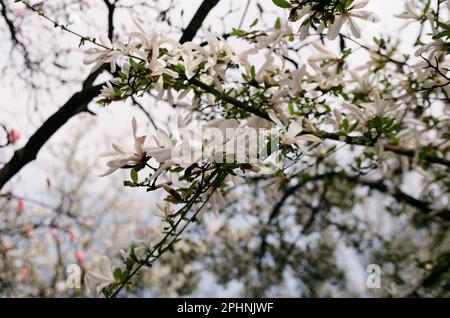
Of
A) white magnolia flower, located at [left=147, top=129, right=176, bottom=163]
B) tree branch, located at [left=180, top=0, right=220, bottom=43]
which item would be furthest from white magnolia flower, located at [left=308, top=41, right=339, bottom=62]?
white magnolia flower, located at [left=147, top=129, right=176, bottom=163]

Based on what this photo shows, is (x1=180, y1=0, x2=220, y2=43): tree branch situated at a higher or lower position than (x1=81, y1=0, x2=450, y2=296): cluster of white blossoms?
higher

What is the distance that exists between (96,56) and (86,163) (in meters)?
11.1

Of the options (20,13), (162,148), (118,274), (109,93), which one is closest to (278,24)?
(109,93)

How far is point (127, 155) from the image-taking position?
1436mm

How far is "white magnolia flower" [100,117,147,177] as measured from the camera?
1434mm

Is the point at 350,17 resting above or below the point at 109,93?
above

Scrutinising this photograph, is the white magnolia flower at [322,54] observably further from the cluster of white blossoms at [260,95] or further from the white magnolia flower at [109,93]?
the white magnolia flower at [109,93]

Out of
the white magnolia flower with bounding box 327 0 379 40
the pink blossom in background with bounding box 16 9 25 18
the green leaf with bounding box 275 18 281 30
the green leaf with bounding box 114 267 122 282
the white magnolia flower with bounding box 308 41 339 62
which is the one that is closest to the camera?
the white magnolia flower with bounding box 327 0 379 40

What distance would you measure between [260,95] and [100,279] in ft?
3.30

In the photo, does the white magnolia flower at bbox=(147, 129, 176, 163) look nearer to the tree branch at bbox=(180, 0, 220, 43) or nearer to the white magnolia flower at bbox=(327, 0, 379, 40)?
the white magnolia flower at bbox=(327, 0, 379, 40)

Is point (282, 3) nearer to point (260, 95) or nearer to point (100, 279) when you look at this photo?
point (260, 95)

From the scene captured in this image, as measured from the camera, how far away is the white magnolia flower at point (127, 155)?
1.43m

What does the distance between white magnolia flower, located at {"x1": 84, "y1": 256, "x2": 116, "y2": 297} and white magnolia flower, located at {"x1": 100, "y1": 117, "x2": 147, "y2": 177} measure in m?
0.66

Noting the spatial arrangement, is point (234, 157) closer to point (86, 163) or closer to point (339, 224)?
point (339, 224)
